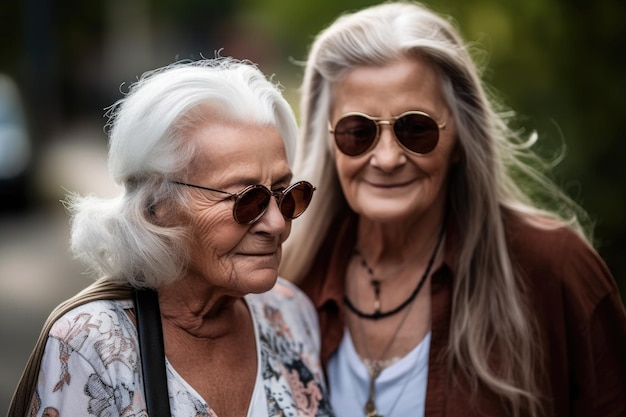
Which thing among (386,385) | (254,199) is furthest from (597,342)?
(254,199)

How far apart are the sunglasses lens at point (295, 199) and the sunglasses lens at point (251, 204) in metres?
0.10

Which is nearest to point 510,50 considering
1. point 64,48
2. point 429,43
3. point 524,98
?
point 524,98

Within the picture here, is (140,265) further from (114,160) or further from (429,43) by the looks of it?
(429,43)

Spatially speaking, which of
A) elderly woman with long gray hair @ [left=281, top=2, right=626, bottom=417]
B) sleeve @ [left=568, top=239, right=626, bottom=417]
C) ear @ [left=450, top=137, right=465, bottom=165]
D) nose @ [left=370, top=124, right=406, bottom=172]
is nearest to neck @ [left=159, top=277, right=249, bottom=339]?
elderly woman with long gray hair @ [left=281, top=2, right=626, bottom=417]

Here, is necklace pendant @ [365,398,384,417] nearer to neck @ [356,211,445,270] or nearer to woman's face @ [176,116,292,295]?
neck @ [356,211,445,270]

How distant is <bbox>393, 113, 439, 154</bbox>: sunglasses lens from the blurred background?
1.65 feet

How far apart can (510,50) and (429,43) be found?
1.69 metres

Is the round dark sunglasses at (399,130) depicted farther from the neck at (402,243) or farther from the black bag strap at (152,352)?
the black bag strap at (152,352)

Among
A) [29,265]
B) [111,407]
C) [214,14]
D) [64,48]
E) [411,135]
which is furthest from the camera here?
[214,14]

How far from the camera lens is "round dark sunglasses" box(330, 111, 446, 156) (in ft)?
9.66

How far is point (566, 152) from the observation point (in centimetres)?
448

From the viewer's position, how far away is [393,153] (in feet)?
9.66

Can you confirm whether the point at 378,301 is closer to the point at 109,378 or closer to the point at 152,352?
the point at 152,352

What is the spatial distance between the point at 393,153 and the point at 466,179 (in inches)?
16.6
